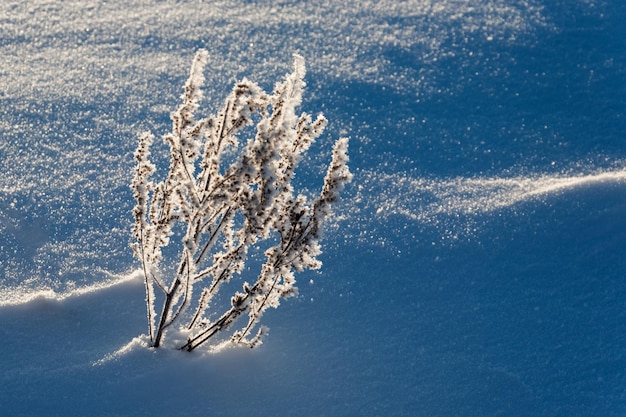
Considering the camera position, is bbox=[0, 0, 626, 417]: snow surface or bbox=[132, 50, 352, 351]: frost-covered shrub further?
bbox=[0, 0, 626, 417]: snow surface

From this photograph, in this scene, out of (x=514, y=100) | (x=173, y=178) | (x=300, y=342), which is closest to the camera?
(x=173, y=178)

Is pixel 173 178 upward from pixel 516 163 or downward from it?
downward

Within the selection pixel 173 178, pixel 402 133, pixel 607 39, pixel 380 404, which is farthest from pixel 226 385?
pixel 607 39

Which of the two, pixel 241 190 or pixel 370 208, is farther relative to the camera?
pixel 370 208

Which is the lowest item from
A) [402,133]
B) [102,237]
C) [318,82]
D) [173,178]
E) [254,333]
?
[254,333]

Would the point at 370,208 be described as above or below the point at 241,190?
above

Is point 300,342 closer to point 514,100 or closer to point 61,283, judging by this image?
point 61,283

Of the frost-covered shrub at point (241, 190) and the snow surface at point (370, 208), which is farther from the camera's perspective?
the snow surface at point (370, 208)

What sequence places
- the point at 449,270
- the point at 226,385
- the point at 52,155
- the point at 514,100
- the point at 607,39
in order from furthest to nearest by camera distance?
the point at 607,39, the point at 514,100, the point at 52,155, the point at 449,270, the point at 226,385
